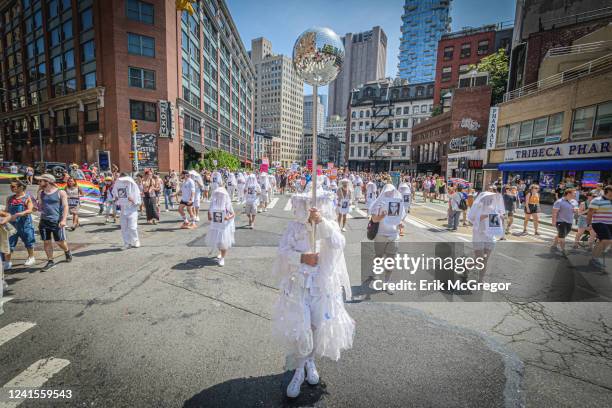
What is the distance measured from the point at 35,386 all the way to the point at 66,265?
4048mm

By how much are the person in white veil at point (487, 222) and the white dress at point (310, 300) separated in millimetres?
4091

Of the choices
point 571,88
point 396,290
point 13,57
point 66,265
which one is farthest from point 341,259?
point 13,57

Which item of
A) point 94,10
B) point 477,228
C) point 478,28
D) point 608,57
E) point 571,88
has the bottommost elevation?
point 477,228

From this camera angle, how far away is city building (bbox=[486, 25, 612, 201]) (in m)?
15.6

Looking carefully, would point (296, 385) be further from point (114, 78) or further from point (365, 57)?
point (365, 57)

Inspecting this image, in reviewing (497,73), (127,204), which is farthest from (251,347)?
(497,73)

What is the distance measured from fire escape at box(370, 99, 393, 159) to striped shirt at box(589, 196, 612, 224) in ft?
201

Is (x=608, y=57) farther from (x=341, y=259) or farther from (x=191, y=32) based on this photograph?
(x=191, y=32)

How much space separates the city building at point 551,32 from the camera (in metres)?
21.1

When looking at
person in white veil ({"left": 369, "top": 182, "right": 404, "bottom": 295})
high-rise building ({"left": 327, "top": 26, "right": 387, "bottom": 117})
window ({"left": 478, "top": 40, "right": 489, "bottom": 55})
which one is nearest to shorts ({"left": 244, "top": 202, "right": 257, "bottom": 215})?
person in white veil ({"left": 369, "top": 182, "right": 404, "bottom": 295})

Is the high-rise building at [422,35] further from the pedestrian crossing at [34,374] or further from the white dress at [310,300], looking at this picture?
the pedestrian crossing at [34,374]

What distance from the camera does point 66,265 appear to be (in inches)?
230

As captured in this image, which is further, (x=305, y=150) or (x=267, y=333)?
(x=305, y=150)

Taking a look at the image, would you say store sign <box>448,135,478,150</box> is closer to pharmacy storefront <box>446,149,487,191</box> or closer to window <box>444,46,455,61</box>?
pharmacy storefront <box>446,149,487,191</box>
